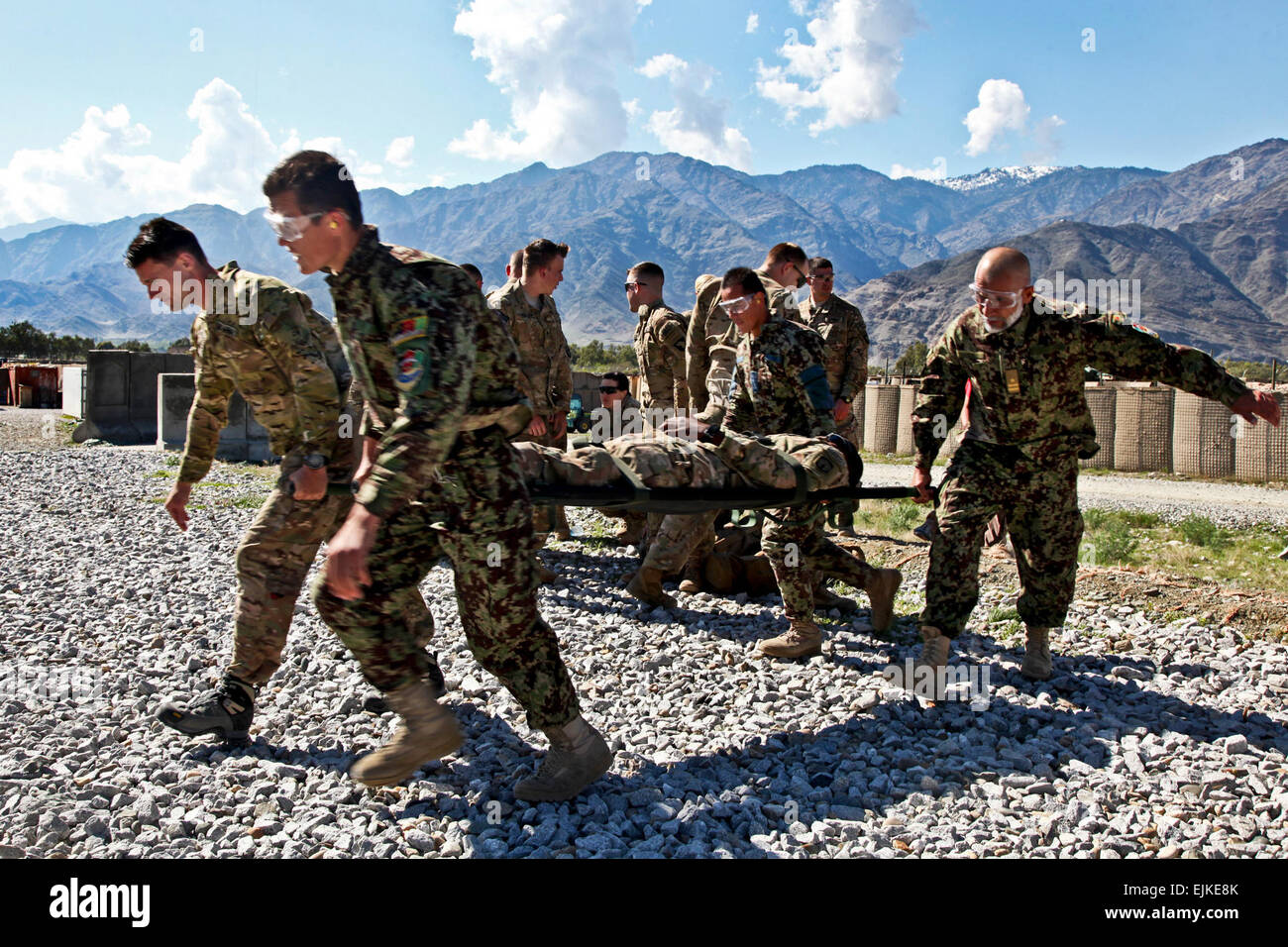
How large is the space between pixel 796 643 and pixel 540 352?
380 cm

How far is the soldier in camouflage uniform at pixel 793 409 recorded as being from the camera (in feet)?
17.0

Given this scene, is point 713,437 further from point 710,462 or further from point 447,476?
point 447,476

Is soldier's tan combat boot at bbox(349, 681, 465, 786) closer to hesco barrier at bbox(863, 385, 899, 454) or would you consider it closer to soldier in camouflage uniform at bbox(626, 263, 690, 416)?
soldier in camouflage uniform at bbox(626, 263, 690, 416)

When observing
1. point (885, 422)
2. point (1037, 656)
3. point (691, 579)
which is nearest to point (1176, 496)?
point (885, 422)

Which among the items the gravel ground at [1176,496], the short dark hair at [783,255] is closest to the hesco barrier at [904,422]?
the gravel ground at [1176,496]

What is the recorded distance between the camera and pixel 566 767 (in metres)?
3.41

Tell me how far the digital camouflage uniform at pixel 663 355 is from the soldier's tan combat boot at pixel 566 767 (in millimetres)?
5598

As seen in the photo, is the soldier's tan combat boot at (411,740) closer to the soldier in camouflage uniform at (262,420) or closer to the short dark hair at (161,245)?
the soldier in camouflage uniform at (262,420)

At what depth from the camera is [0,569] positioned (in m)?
7.29
